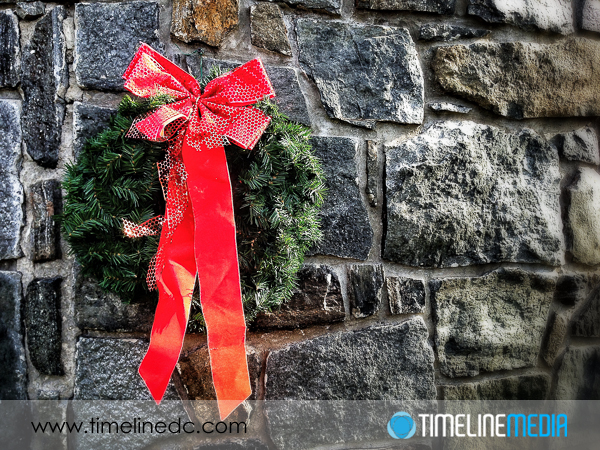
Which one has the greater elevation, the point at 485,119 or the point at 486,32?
the point at 486,32

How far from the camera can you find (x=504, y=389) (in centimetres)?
145

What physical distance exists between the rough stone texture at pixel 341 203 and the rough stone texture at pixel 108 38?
55 centimetres

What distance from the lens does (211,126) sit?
3.31 feet

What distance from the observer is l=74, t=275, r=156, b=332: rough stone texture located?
116cm

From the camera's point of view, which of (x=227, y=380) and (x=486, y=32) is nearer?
(x=227, y=380)

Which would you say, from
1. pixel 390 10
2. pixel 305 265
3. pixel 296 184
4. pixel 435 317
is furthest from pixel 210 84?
pixel 435 317

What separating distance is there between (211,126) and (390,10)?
2.41 ft

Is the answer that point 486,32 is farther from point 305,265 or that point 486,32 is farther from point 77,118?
point 77,118

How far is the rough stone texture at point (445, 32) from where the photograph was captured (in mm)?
1385

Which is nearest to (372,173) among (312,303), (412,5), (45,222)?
(312,303)

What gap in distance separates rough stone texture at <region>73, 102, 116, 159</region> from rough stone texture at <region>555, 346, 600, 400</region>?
1.66m

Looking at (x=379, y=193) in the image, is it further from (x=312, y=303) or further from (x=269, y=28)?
(x=269, y=28)

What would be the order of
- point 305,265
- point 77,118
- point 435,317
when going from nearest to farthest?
point 77,118
point 305,265
point 435,317

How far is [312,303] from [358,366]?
0.77 feet
